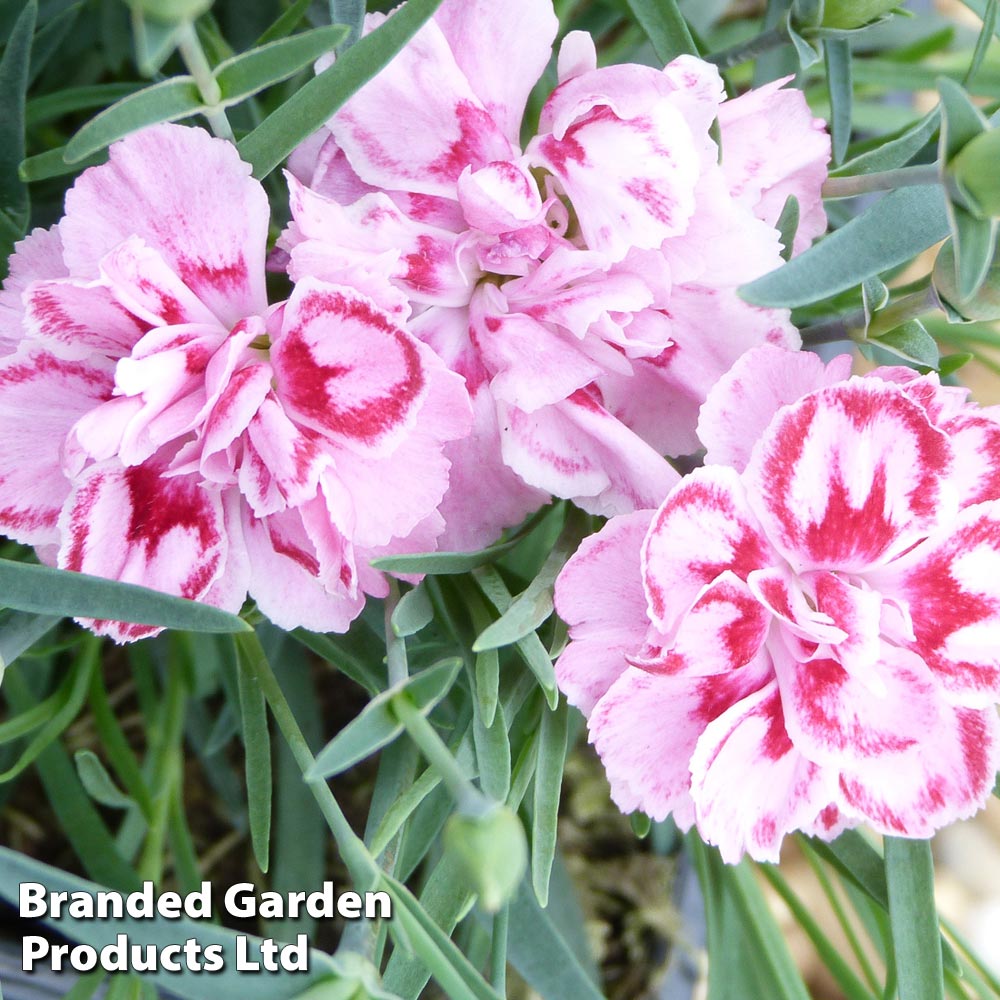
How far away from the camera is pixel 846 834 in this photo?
51cm

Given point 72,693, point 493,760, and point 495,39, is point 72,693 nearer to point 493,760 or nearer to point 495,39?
point 493,760

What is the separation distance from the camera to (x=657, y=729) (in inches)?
15.6

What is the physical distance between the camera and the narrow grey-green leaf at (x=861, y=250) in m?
0.34

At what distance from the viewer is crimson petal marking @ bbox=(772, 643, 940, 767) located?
15.0 inches

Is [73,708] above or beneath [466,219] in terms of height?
beneath

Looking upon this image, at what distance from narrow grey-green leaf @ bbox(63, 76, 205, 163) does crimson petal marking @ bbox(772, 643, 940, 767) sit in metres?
0.28

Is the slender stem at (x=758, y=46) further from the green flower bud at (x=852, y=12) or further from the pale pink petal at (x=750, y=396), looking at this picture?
the pale pink petal at (x=750, y=396)

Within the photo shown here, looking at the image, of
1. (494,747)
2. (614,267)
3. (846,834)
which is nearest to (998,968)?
(846,834)

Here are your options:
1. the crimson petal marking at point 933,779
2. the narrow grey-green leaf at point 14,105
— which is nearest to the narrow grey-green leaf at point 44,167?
the narrow grey-green leaf at point 14,105

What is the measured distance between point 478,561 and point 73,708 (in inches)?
11.3

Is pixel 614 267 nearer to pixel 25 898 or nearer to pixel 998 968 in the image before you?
pixel 25 898

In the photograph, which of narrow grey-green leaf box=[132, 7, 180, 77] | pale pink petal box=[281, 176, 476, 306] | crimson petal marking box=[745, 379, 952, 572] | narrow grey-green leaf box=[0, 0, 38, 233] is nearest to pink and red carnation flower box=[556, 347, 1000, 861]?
crimson petal marking box=[745, 379, 952, 572]

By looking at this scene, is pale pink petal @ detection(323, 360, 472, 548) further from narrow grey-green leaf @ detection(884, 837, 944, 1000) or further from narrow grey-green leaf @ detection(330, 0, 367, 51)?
narrow grey-green leaf @ detection(884, 837, 944, 1000)

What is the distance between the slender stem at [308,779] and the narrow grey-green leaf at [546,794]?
0.22 feet
